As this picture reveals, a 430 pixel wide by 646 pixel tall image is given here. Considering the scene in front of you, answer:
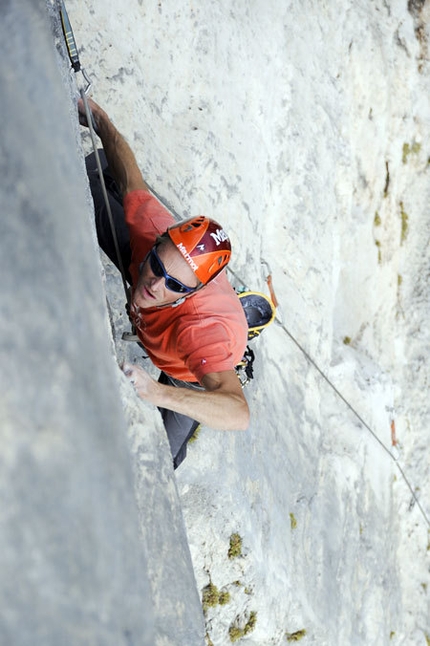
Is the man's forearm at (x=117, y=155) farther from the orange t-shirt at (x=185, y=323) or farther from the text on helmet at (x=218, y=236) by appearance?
the text on helmet at (x=218, y=236)

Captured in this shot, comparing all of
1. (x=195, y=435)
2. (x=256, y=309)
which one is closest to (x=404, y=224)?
(x=256, y=309)

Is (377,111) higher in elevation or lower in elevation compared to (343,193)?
higher

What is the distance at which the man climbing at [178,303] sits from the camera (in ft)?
9.21

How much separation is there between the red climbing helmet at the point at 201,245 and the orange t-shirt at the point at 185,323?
179mm

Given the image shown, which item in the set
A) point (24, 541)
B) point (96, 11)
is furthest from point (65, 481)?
point (96, 11)

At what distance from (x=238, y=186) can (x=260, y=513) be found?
2317mm

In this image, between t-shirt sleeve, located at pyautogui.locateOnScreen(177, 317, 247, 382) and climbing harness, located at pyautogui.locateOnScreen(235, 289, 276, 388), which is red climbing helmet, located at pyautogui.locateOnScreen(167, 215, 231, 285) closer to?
t-shirt sleeve, located at pyautogui.locateOnScreen(177, 317, 247, 382)

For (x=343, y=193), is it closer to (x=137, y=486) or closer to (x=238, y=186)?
(x=238, y=186)

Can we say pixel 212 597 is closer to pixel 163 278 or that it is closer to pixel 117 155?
pixel 163 278

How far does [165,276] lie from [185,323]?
232 mm

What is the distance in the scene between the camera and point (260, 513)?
4.48 m

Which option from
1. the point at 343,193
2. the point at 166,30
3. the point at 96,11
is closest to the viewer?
the point at 96,11

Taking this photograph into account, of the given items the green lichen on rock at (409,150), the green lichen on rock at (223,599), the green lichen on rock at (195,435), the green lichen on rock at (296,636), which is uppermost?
the green lichen on rock at (409,150)

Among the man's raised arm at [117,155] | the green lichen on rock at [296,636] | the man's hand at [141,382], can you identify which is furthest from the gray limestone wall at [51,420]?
the green lichen on rock at [296,636]
